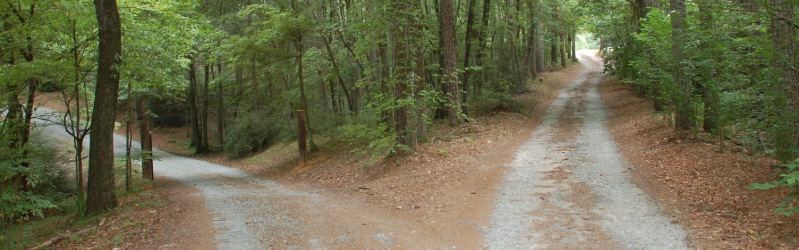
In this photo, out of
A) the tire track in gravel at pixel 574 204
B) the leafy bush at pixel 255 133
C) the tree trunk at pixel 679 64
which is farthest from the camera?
the leafy bush at pixel 255 133

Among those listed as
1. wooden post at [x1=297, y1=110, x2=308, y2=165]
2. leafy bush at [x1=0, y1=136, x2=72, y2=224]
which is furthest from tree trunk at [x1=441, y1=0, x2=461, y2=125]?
leafy bush at [x1=0, y1=136, x2=72, y2=224]

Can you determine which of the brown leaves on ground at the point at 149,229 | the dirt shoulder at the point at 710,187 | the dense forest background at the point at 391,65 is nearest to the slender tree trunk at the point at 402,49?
the dense forest background at the point at 391,65

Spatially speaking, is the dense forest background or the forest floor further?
the dense forest background

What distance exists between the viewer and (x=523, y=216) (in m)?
6.99

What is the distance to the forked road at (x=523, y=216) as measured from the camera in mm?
6035

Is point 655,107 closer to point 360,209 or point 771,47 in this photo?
point 771,47

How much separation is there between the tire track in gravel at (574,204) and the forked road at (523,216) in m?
0.01

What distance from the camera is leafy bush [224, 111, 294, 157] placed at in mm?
26219

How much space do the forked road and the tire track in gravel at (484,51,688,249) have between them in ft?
0.04

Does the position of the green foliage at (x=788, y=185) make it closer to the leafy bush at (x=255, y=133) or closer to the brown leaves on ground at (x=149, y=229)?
the brown leaves on ground at (x=149, y=229)

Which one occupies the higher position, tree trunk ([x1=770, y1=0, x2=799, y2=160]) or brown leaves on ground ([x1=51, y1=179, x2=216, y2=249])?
tree trunk ([x1=770, y1=0, x2=799, y2=160])

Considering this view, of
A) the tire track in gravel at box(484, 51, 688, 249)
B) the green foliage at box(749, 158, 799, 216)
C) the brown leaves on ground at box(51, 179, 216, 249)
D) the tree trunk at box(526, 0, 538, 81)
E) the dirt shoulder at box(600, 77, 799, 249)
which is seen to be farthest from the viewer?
the tree trunk at box(526, 0, 538, 81)

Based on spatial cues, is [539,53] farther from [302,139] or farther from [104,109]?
[104,109]

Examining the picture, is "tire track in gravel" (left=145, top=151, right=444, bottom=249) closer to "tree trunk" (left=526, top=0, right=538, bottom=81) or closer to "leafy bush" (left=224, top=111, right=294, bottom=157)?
"leafy bush" (left=224, top=111, right=294, bottom=157)
